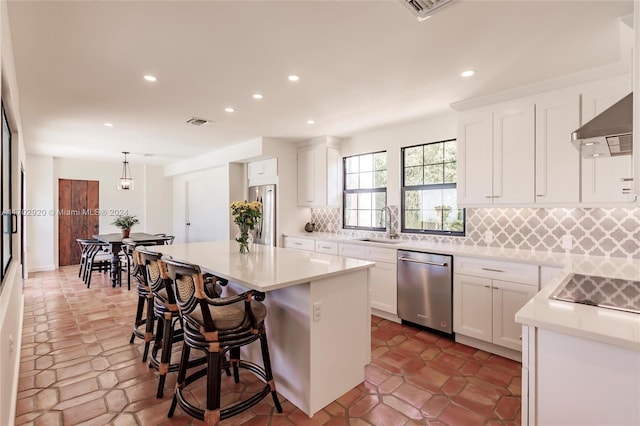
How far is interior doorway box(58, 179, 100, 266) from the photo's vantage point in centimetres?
712

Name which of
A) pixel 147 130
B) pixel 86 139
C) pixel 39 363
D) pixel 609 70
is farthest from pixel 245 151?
pixel 609 70

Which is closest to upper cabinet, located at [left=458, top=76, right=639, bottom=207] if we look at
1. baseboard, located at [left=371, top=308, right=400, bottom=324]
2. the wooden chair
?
baseboard, located at [left=371, top=308, right=400, bottom=324]

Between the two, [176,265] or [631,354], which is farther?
[176,265]

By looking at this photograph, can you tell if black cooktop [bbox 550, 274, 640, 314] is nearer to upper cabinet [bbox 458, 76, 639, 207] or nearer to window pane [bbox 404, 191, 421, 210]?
upper cabinet [bbox 458, 76, 639, 207]

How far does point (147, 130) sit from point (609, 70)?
17.6 feet

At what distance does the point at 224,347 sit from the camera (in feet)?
6.26

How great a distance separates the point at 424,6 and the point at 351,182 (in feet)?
11.4

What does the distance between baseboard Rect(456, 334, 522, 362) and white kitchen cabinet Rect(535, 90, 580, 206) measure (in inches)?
55.0

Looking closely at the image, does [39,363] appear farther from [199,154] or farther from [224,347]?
[199,154]

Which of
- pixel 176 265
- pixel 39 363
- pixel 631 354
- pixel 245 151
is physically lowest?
pixel 39 363

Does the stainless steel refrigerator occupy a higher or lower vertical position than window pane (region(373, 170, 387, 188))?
lower

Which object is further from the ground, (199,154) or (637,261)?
(199,154)

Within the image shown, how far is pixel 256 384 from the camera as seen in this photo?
2.43m

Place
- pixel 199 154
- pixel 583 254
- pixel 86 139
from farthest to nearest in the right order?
pixel 199 154 → pixel 86 139 → pixel 583 254
